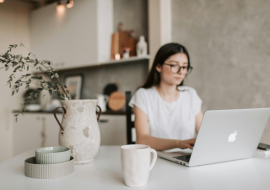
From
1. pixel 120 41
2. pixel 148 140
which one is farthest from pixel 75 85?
pixel 148 140

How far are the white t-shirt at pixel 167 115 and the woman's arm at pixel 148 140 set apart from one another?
0.08 m

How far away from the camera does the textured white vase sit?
0.94 metres

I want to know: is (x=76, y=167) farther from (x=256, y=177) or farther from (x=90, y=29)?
(x=90, y=29)

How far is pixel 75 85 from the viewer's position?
3.61m

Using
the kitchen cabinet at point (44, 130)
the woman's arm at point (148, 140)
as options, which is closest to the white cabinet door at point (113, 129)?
the kitchen cabinet at point (44, 130)

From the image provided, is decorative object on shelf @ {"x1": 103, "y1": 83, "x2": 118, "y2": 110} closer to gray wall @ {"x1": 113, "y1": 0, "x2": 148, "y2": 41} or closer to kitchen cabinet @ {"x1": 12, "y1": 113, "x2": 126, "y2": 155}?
kitchen cabinet @ {"x1": 12, "y1": 113, "x2": 126, "y2": 155}

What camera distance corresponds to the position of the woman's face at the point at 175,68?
1618 mm

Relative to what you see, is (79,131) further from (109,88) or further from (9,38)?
(9,38)

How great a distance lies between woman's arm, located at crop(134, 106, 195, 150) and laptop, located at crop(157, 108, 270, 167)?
80mm

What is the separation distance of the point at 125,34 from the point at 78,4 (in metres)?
0.73

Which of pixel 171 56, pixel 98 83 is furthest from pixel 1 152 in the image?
pixel 171 56

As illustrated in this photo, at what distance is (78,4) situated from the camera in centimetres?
Result: 310

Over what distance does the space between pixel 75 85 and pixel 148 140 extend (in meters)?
2.47

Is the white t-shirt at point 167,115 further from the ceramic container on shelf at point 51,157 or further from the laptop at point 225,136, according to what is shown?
the ceramic container on shelf at point 51,157
